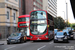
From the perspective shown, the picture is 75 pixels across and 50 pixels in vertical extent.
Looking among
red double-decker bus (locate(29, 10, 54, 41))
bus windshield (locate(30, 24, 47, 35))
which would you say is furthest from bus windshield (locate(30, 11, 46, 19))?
bus windshield (locate(30, 24, 47, 35))

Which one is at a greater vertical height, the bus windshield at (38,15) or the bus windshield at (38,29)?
the bus windshield at (38,15)

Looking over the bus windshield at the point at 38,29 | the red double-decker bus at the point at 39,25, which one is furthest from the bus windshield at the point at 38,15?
the bus windshield at the point at 38,29

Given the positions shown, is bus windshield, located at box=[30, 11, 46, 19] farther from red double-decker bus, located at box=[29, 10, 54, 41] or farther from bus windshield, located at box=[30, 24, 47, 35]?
bus windshield, located at box=[30, 24, 47, 35]

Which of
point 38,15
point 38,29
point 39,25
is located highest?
point 38,15

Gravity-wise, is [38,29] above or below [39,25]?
below

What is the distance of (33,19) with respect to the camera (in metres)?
21.8

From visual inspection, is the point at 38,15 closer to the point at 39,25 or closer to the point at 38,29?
the point at 39,25

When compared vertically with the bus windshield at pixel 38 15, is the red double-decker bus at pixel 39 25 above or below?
below

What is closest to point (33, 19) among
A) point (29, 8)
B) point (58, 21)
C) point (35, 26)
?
point (35, 26)

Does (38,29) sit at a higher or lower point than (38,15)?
lower

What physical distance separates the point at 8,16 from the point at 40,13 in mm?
16144

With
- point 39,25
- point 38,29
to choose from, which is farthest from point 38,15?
point 38,29

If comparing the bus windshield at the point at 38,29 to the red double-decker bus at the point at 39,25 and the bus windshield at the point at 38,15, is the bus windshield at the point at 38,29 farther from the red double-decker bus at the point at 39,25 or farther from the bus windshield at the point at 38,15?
the bus windshield at the point at 38,15

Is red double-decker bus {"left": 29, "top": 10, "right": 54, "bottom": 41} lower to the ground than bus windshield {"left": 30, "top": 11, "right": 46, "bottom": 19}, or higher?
lower
